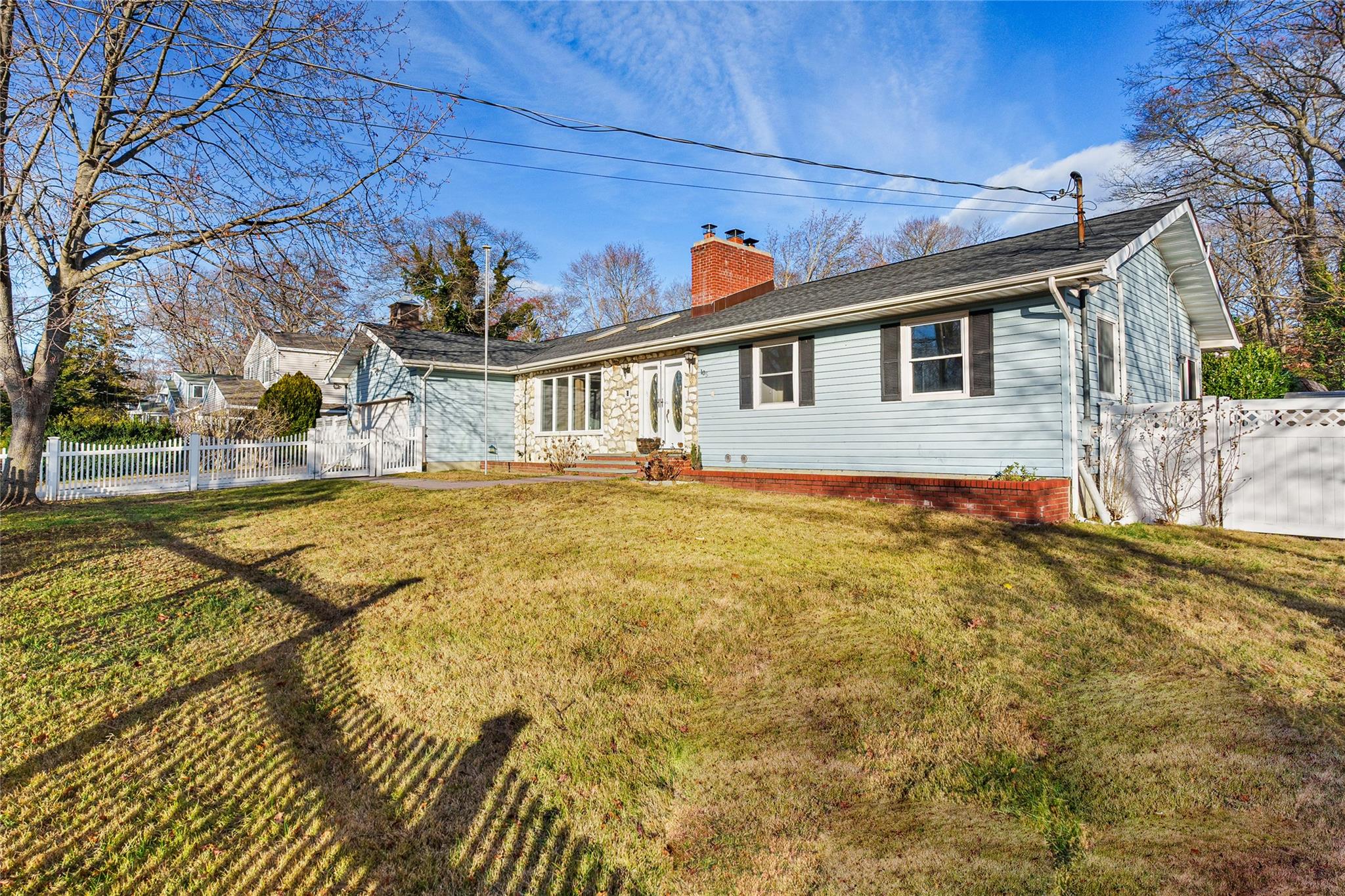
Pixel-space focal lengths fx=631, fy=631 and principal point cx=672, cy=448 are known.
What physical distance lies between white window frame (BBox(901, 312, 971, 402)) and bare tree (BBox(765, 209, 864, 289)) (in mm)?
23071

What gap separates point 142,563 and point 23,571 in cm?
85

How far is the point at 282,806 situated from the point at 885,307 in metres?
9.23

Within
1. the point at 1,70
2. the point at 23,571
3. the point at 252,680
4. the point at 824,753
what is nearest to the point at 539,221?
the point at 1,70

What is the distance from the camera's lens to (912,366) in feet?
32.0

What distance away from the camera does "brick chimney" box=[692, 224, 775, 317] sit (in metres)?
15.5

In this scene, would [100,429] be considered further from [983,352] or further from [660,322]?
[983,352]

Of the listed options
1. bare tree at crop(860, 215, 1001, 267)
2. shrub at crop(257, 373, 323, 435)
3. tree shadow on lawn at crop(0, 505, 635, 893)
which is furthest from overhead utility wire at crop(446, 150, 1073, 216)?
bare tree at crop(860, 215, 1001, 267)

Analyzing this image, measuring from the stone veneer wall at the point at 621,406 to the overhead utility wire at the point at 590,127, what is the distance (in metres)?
4.28

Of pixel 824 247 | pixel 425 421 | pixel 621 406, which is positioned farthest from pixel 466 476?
pixel 824 247

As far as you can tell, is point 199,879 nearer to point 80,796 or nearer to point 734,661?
point 80,796

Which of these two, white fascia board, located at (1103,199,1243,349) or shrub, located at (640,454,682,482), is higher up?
white fascia board, located at (1103,199,1243,349)

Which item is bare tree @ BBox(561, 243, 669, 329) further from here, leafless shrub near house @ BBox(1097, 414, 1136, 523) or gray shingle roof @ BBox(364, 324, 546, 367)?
leafless shrub near house @ BBox(1097, 414, 1136, 523)

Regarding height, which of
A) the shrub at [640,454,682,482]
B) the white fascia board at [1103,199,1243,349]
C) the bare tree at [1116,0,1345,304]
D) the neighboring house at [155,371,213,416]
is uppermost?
the bare tree at [1116,0,1345,304]

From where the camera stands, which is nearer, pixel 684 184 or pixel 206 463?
pixel 206 463
